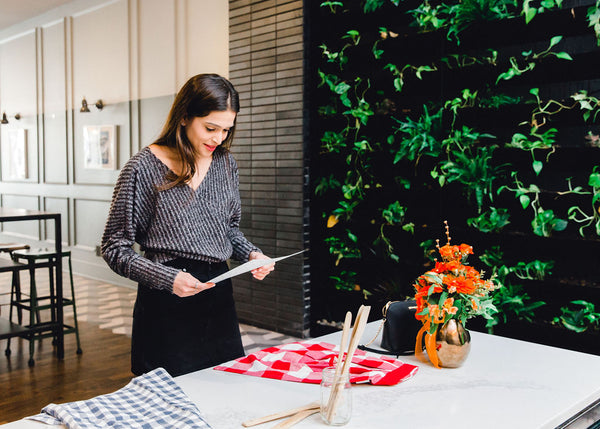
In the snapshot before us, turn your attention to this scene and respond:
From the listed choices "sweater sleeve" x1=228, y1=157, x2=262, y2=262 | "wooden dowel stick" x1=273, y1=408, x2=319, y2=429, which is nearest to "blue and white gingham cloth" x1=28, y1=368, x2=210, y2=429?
"wooden dowel stick" x1=273, y1=408, x2=319, y2=429

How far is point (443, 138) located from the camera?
3.61m

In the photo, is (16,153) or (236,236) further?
(16,153)

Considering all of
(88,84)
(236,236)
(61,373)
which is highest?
(88,84)

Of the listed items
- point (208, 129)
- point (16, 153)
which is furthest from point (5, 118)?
point (208, 129)

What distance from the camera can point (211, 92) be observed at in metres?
1.84

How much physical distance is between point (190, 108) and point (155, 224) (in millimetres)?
390

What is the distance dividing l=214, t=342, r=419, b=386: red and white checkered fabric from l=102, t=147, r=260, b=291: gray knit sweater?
0.35 metres

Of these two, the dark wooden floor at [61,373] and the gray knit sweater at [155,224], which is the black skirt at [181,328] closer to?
the gray knit sweater at [155,224]

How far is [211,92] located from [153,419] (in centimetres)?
104

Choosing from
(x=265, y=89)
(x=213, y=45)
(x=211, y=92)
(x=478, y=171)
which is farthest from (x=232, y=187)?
(x=213, y=45)

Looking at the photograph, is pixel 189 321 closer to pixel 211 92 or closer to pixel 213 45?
pixel 211 92

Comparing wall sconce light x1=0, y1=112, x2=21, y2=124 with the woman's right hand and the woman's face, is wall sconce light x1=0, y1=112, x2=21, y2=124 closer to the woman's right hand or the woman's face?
the woman's face

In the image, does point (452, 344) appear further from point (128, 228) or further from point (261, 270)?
point (128, 228)

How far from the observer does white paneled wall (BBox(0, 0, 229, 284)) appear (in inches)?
232
